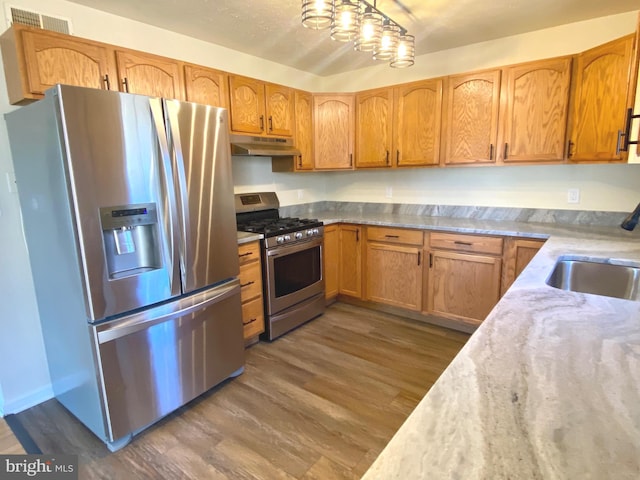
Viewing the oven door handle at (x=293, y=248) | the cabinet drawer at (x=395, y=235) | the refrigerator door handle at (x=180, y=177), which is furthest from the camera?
the cabinet drawer at (x=395, y=235)

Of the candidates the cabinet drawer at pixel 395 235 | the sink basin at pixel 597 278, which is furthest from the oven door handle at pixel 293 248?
the sink basin at pixel 597 278

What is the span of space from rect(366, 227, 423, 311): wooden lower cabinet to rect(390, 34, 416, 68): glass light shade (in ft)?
4.55

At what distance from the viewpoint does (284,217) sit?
12.6 ft

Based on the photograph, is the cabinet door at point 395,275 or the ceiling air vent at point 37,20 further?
the cabinet door at point 395,275

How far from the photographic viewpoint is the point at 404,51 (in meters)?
2.40

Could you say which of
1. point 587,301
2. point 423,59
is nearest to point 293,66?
point 423,59

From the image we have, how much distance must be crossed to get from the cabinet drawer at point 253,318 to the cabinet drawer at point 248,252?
342 millimetres

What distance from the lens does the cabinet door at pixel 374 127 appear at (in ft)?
11.5

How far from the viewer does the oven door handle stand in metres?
2.93

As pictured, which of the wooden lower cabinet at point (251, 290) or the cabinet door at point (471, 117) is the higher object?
the cabinet door at point (471, 117)

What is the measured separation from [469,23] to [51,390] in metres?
3.90

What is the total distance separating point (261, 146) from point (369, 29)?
134cm

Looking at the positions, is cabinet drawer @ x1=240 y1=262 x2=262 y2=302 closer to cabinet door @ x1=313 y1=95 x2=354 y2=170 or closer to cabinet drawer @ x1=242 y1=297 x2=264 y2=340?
cabinet drawer @ x1=242 y1=297 x2=264 y2=340

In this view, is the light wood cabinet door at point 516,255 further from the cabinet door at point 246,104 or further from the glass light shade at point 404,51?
the cabinet door at point 246,104
